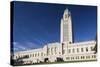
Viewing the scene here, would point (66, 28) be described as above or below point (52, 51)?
above

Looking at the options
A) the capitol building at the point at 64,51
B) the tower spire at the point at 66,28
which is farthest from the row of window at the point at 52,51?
the tower spire at the point at 66,28

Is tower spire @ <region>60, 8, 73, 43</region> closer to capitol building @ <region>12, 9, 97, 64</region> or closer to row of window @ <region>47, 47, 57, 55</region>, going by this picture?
capitol building @ <region>12, 9, 97, 64</region>

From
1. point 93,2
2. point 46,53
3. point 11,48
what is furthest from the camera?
point 93,2

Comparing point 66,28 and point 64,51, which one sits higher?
point 66,28

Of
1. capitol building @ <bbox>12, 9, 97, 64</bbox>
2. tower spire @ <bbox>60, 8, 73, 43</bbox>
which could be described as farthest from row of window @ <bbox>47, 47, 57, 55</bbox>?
tower spire @ <bbox>60, 8, 73, 43</bbox>

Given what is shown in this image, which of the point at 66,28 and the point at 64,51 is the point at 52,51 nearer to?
the point at 64,51

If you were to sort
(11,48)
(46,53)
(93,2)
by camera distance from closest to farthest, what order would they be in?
(11,48)
(46,53)
(93,2)

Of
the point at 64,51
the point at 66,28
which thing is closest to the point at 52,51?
the point at 64,51

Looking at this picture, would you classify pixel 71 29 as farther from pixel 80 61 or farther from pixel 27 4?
pixel 27 4

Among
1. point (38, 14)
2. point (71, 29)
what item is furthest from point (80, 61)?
point (38, 14)
